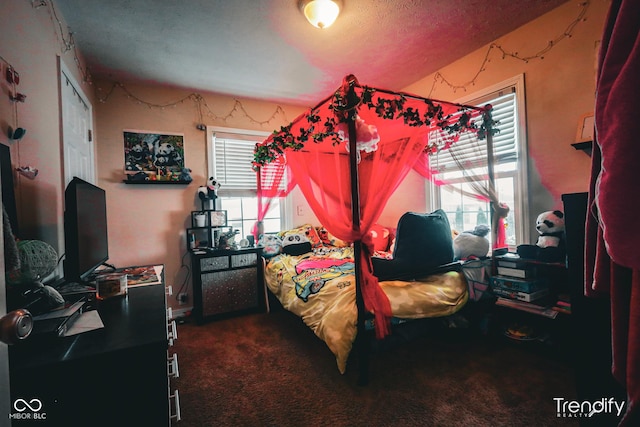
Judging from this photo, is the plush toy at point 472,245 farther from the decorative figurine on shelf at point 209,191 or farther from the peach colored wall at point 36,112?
the peach colored wall at point 36,112

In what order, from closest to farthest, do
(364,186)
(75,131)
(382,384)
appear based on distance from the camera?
(382,384) < (364,186) < (75,131)

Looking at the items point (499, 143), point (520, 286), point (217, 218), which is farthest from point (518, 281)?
point (217, 218)

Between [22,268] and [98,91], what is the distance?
293 cm

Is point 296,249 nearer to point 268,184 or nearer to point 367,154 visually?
point 268,184

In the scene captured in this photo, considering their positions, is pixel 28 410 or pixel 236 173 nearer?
pixel 28 410

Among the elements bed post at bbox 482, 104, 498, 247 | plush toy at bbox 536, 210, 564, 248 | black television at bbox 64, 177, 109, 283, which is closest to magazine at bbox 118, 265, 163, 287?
black television at bbox 64, 177, 109, 283

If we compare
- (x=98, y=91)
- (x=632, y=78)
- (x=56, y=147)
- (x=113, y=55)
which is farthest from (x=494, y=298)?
(x=98, y=91)

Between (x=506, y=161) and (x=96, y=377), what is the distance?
3265mm

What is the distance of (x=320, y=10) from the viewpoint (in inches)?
80.9

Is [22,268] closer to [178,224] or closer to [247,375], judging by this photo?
[247,375]

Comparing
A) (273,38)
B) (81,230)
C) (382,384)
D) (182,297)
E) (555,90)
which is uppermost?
(273,38)

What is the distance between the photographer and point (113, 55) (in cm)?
276

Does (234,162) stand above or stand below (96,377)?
above

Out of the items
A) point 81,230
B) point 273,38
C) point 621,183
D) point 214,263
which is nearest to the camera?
point 621,183
